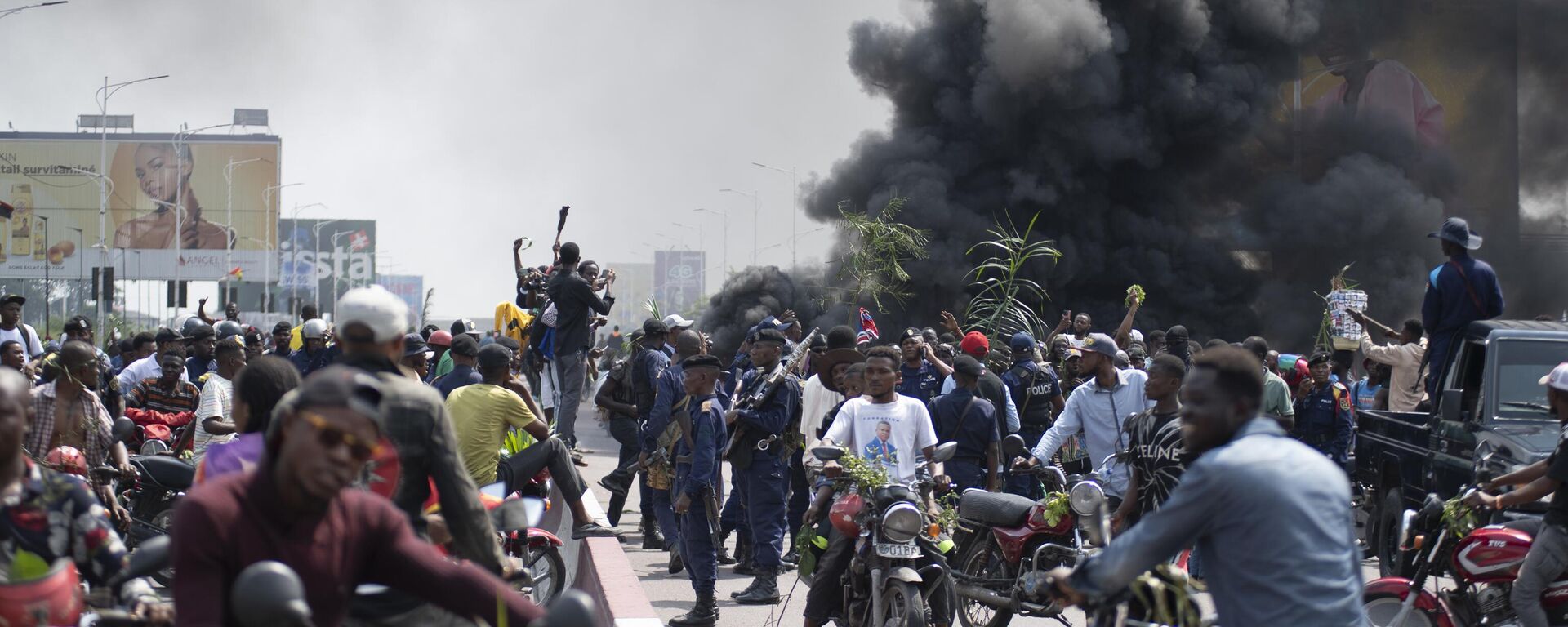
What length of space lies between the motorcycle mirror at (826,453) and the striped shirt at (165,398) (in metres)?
5.73

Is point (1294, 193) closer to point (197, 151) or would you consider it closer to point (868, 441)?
point (868, 441)

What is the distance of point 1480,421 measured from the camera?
9.09 meters

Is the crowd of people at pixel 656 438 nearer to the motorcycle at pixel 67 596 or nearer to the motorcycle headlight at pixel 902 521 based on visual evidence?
the motorcycle at pixel 67 596

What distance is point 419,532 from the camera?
4500 millimetres

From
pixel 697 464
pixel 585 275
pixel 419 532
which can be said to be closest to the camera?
pixel 419 532

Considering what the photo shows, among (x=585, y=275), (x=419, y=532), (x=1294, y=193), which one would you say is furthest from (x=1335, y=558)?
(x=1294, y=193)

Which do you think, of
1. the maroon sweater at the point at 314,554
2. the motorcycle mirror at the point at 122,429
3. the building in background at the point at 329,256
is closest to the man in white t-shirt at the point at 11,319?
the motorcycle mirror at the point at 122,429

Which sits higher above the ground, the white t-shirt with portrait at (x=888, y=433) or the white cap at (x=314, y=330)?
the white cap at (x=314, y=330)

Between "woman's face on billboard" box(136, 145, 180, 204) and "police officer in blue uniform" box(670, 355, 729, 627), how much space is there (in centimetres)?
7409

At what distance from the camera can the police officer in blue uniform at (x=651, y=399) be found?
1091cm

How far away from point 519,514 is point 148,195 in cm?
7980

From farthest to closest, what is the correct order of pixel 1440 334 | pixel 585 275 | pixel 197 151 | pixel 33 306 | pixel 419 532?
pixel 33 306, pixel 197 151, pixel 585 275, pixel 1440 334, pixel 419 532

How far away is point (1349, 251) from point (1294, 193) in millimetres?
1714

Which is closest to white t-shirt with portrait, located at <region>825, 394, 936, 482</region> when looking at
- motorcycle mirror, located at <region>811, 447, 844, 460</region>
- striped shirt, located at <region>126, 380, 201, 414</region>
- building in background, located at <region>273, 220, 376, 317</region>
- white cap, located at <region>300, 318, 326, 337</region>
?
motorcycle mirror, located at <region>811, 447, 844, 460</region>
